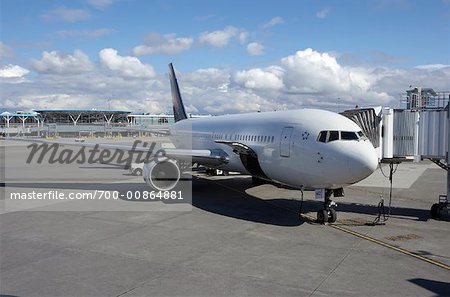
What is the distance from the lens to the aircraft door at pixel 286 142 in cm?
1427

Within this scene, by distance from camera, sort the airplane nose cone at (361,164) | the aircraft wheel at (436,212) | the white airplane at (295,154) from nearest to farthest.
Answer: the airplane nose cone at (361,164) → the white airplane at (295,154) → the aircraft wheel at (436,212)

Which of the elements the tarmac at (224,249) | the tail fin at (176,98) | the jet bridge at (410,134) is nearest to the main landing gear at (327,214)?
the tarmac at (224,249)

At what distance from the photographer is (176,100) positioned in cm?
3353

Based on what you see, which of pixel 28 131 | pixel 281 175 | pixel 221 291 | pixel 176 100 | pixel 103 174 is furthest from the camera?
pixel 28 131

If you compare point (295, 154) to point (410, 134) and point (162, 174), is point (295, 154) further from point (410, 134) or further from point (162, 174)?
point (162, 174)

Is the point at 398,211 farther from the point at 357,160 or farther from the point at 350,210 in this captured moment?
the point at 357,160

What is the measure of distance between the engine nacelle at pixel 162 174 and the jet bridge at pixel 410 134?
845 centimetres

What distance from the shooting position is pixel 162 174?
19.3m

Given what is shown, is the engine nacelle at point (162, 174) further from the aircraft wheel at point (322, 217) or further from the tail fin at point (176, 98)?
the tail fin at point (176, 98)

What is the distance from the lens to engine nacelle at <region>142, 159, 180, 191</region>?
18.4 metres

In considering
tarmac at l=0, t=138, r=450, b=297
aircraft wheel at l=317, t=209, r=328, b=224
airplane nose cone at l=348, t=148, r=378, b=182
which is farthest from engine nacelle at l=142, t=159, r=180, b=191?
airplane nose cone at l=348, t=148, r=378, b=182

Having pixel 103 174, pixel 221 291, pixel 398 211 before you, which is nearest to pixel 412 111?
pixel 398 211

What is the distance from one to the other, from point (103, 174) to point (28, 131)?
231 ft

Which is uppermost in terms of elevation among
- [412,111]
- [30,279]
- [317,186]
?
[412,111]
